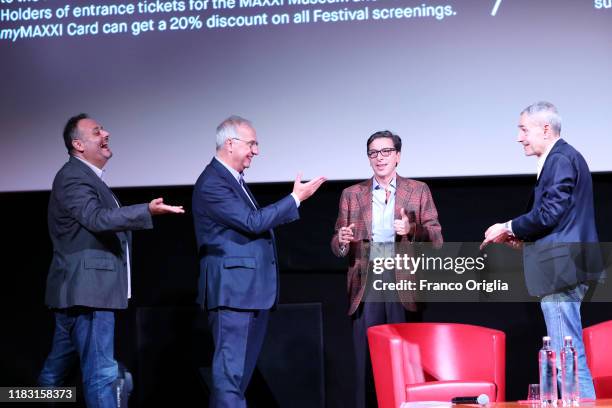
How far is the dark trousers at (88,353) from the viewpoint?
4.03 metres

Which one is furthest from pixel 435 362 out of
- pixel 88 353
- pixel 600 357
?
pixel 88 353

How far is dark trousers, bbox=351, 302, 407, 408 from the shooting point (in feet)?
14.9

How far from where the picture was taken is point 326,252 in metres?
5.22

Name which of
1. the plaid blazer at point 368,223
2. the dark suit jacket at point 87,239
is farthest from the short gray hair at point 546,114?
the dark suit jacket at point 87,239

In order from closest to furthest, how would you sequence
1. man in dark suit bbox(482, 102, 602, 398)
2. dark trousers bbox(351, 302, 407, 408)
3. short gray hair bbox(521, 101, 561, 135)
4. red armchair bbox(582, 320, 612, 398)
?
red armchair bbox(582, 320, 612, 398), man in dark suit bbox(482, 102, 602, 398), short gray hair bbox(521, 101, 561, 135), dark trousers bbox(351, 302, 407, 408)

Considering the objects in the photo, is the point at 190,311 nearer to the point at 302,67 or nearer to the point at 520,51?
the point at 302,67

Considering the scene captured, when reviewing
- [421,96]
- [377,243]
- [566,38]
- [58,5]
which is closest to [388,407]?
[377,243]

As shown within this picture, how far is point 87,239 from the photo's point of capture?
4.16 meters

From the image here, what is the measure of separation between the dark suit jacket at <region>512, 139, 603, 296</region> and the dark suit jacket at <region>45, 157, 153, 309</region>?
1.78m

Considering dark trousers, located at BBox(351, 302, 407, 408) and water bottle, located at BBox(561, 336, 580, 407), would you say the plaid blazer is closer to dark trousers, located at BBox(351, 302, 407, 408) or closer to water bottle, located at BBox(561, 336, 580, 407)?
dark trousers, located at BBox(351, 302, 407, 408)

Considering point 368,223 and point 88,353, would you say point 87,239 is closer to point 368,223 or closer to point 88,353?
point 88,353

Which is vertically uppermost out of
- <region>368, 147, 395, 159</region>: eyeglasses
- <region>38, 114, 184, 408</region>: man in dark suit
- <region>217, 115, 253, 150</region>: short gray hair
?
<region>217, 115, 253, 150</region>: short gray hair

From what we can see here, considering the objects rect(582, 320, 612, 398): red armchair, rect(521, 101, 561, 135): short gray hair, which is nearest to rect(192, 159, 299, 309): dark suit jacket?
rect(521, 101, 561, 135): short gray hair

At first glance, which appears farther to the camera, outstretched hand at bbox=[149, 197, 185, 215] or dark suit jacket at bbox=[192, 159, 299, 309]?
dark suit jacket at bbox=[192, 159, 299, 309]
